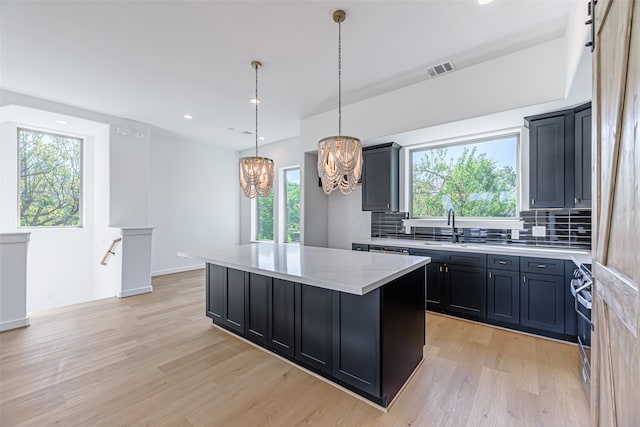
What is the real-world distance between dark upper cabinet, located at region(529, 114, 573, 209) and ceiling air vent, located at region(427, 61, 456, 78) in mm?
1097

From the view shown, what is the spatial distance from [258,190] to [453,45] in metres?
2.47

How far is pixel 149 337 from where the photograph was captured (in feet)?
9.52

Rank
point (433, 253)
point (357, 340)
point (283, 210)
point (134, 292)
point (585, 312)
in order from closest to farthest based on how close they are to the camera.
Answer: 1. point (357, 340)
2. point (585, 312)
3. point (433, 253)
4. point (134, 292)
5. point (283, 210)

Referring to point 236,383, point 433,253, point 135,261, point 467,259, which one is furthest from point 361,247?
point 135,261

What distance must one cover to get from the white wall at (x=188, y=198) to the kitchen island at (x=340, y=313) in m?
3.49

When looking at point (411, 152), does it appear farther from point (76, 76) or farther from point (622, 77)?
point (76, 76)

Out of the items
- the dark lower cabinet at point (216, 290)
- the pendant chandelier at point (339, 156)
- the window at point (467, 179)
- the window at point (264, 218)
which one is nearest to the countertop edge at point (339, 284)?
the dark lower cabinet at point (216, 290)

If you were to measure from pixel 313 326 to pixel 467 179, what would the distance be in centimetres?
311

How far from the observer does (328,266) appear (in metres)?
2.18

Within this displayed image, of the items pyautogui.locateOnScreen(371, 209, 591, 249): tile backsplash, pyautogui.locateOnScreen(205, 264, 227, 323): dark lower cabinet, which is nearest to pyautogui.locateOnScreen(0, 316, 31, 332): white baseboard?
pyautogui.locateOnScreen(205, 264, 227, 323): dark lower cabinet

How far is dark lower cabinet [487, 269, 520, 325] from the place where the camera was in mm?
2949

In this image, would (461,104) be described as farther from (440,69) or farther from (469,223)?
(469,223)

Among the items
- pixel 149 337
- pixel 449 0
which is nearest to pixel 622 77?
pixel 449 0

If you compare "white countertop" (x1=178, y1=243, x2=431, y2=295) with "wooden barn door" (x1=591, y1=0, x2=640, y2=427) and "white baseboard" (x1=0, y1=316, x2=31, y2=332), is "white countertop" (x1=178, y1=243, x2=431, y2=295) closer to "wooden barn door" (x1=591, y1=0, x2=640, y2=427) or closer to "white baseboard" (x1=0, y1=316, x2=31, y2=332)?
"wooden barn door" (x1=591, y1=0, x2=640, y2=427)
